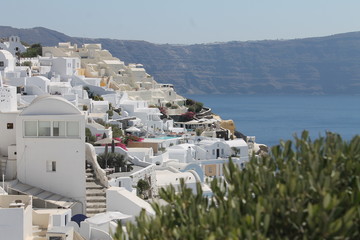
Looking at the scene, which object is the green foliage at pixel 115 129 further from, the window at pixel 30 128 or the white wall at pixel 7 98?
the window at pixel 30 128

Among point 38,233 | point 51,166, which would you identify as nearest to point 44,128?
point 51,166

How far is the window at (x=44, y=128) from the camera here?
A: 48.4 ft

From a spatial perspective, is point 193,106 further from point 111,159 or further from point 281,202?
point 281,202

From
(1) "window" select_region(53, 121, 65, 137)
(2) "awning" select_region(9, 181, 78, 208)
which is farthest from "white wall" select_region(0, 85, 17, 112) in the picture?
(2) "awning" select_region(9, 181, 78, 208)

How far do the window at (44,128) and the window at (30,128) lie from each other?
109 mm

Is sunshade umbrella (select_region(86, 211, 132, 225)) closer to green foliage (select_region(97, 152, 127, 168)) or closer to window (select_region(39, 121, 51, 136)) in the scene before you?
window (select_region(39, 121, 51, 136))

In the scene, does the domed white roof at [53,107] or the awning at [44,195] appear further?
the domed white roof at [53,107]

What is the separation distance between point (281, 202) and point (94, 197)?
29.4ft

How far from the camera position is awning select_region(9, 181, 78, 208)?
14100 millimetres

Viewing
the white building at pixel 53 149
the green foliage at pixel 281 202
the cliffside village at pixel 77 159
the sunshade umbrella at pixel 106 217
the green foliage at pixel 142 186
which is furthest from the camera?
the green foliage at pixel 142 186

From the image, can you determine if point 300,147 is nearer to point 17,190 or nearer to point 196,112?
point 17,190

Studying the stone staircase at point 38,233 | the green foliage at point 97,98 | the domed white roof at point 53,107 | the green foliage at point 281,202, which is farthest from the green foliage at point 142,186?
the green foliage at point 97,98

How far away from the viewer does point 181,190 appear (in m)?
7.88

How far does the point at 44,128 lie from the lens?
14.8m
